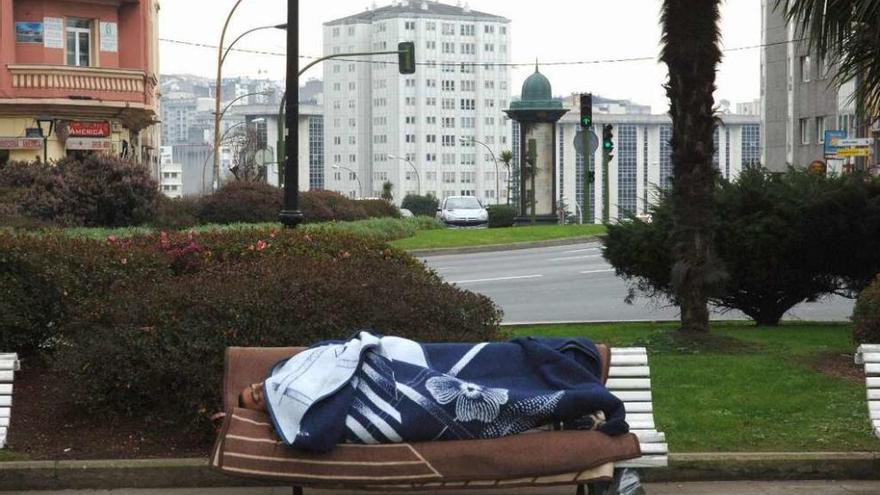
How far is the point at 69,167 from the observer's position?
3200 cm

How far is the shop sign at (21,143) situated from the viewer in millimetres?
41469

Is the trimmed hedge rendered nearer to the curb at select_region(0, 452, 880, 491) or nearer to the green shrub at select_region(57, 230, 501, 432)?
the green shrub at select_region(57, 230, 501, 432)

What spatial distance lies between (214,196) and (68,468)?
30.9m

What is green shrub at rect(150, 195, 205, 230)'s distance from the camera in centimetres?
3252

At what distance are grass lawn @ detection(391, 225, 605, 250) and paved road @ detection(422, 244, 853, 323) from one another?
1.52 metres

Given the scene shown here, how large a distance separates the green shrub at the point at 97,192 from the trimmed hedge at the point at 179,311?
19.9 meters

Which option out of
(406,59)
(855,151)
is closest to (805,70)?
(855,151)

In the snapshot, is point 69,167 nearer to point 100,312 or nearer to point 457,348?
point 100,312

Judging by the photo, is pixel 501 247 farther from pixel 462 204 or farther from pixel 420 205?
pixel 420 205

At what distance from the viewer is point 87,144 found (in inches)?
1702

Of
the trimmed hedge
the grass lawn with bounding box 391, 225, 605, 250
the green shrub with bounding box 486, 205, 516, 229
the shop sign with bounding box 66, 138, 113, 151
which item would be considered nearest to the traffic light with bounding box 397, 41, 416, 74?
the grass lawn with bounding box 391, 225, 605, 250

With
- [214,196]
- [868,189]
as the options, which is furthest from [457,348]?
[214,196]

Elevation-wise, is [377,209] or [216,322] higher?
[216,322]

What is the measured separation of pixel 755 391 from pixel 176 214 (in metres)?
25.9
